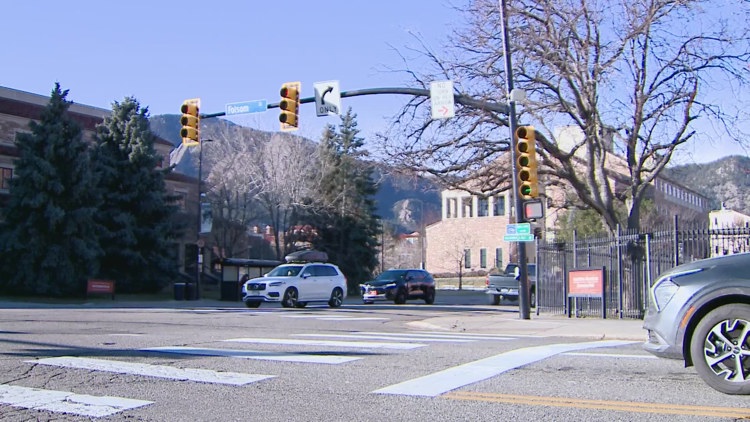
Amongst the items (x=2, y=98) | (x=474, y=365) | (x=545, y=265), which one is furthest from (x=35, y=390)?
(x=2, y=98)

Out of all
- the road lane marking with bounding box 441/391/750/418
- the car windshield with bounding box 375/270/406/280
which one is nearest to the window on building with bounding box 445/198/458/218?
the car windshield with bounding box 375/270/406/280

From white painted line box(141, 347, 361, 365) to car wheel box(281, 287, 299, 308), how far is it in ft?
52.4

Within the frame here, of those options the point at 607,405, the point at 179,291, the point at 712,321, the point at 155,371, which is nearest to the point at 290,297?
the point at 179,291

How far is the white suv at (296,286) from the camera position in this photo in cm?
2608

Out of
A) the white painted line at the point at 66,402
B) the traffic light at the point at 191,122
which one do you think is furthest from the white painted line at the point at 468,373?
the traffic light at the point at 191,122

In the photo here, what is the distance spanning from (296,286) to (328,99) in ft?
31.2

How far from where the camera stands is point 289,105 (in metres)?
18.5

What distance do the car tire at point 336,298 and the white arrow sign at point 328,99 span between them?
34.3ft

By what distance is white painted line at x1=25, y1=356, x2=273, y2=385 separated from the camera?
7.52 metres

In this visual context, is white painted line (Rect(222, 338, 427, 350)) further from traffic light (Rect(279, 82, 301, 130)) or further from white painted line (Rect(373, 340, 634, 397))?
traffic light (Rect(279, 82, 301, 130))

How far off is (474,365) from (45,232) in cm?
3369

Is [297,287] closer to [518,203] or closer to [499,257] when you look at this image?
[518,203]

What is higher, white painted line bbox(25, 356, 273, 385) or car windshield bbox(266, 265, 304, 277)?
car windshield bbox(266, 265, 304, 277)

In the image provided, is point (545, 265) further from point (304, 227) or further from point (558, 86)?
point (304, 227)
